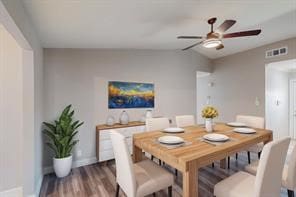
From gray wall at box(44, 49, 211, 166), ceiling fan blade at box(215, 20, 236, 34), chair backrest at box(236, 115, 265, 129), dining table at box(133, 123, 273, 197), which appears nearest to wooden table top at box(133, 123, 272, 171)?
dining table at box(133, 123, 273, 197)

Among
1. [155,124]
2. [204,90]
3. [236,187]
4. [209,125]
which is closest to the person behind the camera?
[236,187]

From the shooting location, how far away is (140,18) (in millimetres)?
2271

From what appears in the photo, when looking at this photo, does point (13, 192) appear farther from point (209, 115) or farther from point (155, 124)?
point (209, 115)

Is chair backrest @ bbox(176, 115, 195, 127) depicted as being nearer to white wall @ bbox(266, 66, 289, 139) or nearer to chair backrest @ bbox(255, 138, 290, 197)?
chair backrest @ bbox(255, 138, 290, 197)

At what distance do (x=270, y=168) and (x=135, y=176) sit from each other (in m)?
1.26

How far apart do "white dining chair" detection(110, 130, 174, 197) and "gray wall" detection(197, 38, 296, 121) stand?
3915mm

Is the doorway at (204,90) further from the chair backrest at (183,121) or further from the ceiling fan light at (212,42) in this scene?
the ceiling fan light at (212,42)

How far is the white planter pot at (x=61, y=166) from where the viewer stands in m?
2.75

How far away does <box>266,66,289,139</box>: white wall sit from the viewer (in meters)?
4.54

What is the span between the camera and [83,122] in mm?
3346

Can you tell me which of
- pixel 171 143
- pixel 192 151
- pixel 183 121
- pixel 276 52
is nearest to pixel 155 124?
pixel 183 121

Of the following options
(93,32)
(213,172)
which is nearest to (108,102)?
(93,32)

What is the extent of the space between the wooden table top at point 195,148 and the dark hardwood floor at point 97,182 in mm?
831

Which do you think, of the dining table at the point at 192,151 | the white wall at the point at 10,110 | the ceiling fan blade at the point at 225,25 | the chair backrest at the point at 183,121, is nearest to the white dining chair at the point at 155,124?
the chair backrest at the point at 183,121
